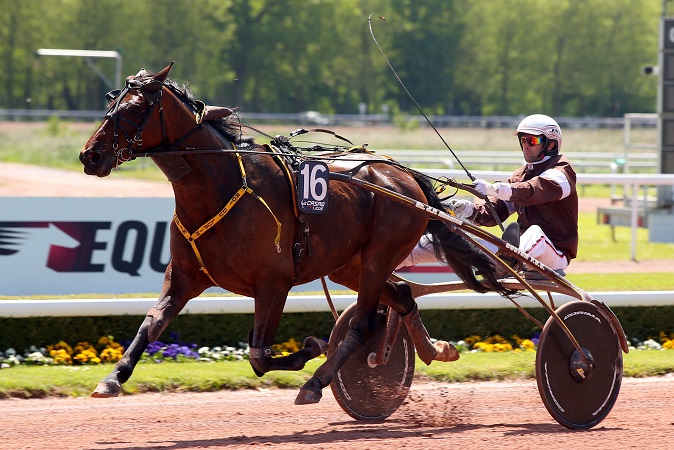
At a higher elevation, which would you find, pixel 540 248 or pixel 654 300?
pixel 540 248

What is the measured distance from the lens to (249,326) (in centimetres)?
779

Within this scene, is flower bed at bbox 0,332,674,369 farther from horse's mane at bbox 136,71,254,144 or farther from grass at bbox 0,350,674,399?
horse's mane at bbox 136,71,254,144

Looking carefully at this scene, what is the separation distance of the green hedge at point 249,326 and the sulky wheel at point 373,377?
5.87 ft

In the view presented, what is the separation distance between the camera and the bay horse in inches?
194

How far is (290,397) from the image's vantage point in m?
6.63

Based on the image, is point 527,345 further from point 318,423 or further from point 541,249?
point 318,423

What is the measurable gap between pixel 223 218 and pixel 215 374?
2.12 meters

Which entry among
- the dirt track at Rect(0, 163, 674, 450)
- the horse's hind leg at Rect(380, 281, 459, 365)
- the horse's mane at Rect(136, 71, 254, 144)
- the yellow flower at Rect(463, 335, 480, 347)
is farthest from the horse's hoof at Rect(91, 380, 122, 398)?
the yellow flower at Rect(463, 335, 480, 347)

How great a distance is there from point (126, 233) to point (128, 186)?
11.3m

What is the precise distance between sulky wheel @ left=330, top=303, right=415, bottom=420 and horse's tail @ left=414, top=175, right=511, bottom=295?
0.46m

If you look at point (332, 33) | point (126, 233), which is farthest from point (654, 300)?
point (332, 33)

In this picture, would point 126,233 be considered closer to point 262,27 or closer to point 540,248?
point 540,248

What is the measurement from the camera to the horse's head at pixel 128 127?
4781mm

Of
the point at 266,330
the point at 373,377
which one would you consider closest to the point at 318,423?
the point at 373,377
